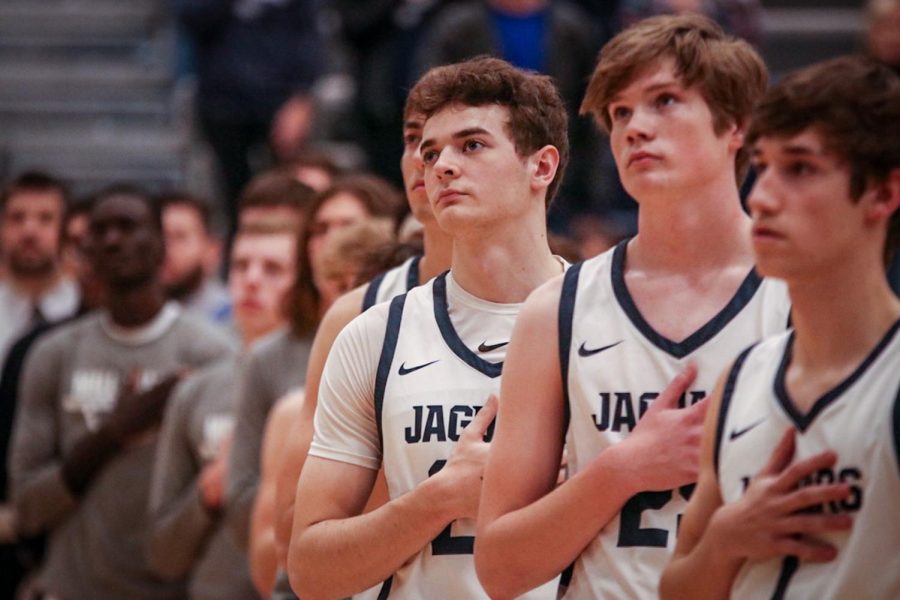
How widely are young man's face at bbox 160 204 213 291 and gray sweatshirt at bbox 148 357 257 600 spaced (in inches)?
90.2

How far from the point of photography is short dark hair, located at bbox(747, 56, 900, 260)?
3.33 metres

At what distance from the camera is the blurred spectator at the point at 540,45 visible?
10586 mm

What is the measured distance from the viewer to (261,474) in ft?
24.9

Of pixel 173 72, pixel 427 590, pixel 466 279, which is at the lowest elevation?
pixel 427 590

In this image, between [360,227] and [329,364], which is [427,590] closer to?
[329,364]

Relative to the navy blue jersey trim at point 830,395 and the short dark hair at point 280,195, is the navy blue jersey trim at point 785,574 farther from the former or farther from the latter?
the short dark hair at point 280,195

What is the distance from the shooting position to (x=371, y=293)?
16.8ft

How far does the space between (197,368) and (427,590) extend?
475 cm

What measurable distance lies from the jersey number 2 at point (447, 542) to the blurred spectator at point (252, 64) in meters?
8.24

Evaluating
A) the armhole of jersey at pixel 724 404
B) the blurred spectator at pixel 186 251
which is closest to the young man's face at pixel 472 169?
the armhole of jersey at pixel 724 404

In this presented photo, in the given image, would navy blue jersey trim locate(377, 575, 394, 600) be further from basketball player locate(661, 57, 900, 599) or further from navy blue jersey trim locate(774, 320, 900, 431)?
navy blue jersey trim locate(774, 320, 900, 431)

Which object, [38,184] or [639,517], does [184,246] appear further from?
[639,517]

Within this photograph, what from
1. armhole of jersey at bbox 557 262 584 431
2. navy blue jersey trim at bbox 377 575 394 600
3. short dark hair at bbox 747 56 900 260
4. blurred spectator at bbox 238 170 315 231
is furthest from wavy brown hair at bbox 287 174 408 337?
short dark hair at bbox 747 56 900 260

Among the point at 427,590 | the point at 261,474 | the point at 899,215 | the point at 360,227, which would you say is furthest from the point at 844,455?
the point at 261,474
